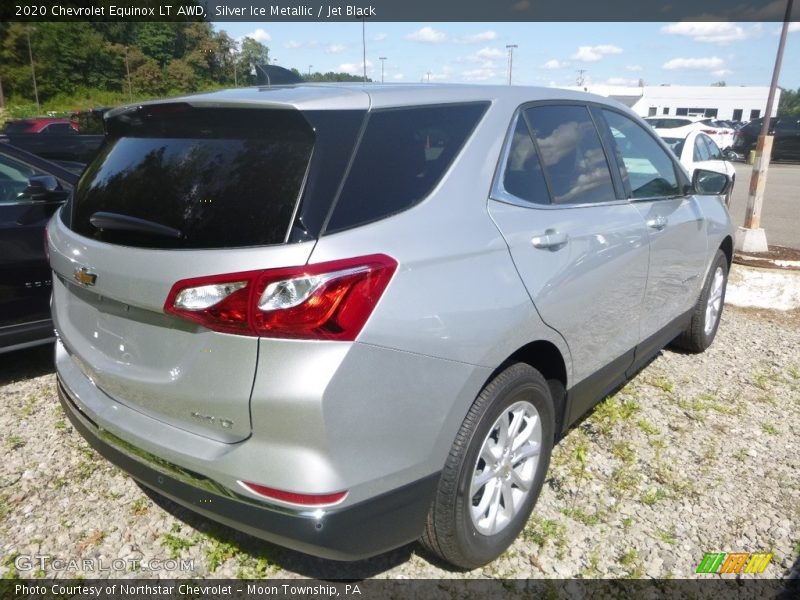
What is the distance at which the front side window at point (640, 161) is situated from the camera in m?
3.23

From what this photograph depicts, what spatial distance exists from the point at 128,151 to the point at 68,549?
161 cm

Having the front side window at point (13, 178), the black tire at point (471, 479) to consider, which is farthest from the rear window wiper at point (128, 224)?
the front side window at point (13, 178)

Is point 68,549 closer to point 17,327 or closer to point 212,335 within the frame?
point 212,335

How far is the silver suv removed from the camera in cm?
168

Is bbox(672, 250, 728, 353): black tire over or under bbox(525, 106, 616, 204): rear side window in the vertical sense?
under

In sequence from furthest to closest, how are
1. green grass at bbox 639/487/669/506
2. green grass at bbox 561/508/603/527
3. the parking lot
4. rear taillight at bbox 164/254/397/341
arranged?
the parking lot, green grass at bbox 639/487/669/506, green grass at bbox 561/508/603/527, rear taillight at bbox 164/254/397/341

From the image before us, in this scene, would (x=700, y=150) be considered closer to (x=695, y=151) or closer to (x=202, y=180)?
(x=695, y=151)

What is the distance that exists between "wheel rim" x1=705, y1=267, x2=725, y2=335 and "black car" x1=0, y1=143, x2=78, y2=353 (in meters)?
4.49

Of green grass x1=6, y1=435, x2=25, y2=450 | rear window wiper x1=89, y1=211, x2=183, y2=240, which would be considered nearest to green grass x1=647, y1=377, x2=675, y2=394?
rear window wiper x1=89, y1=211, x2=183, y2=240

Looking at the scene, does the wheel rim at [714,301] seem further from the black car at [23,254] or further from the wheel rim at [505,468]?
the black car at [23,254]

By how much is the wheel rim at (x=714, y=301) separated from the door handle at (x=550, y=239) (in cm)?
254

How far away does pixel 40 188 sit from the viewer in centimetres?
390

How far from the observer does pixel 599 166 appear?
9.81 feet

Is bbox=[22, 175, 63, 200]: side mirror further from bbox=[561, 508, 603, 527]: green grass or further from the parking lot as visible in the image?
the parking lot
